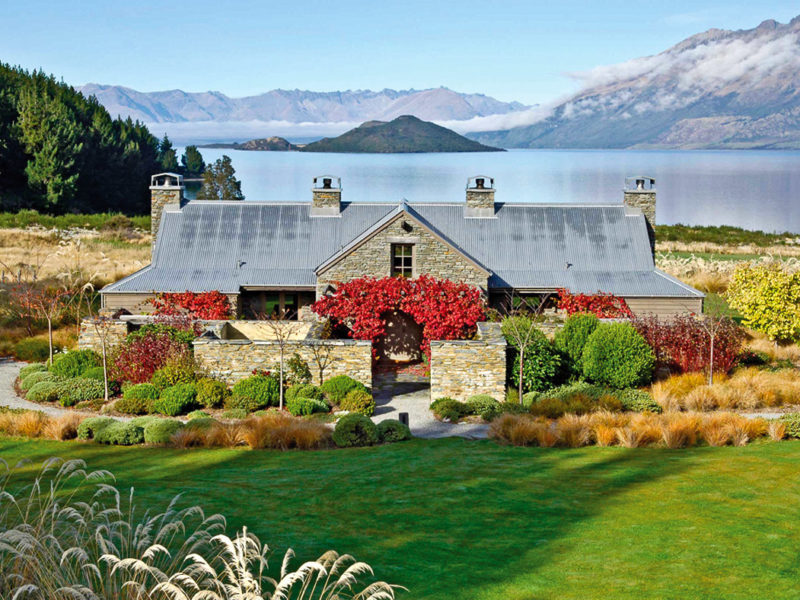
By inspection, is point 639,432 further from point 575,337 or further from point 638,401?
point 575,337

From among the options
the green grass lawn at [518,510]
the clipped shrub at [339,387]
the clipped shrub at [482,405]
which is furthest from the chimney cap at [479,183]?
the green grass lawn at [518,510]

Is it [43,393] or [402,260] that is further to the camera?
[402,260]

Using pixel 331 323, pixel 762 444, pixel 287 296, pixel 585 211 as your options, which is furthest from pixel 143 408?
pixel 585 211

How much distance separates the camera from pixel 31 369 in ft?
79.9

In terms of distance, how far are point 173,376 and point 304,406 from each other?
12.6 feet

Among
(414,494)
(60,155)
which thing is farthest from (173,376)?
(60,155)

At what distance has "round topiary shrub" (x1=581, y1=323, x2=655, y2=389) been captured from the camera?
23.0m

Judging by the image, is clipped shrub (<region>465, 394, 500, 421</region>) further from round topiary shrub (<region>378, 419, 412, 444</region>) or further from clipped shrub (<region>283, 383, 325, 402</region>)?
clipped shrub (<region>283, 383, 325, 402</region>)

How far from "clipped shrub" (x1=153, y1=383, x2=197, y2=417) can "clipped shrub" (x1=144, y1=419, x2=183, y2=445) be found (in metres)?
3.28

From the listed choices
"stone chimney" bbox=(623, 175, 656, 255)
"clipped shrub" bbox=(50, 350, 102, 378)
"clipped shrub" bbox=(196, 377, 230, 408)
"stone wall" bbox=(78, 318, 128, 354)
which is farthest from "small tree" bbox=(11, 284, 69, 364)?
"stone chimney" bbox=(623, 175, 656, 255)

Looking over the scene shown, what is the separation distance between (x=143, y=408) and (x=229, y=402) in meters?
2.08

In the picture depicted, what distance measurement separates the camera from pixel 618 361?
23.1m

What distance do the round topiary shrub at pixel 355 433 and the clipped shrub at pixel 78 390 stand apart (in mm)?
7976

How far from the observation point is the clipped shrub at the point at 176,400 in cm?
2119
